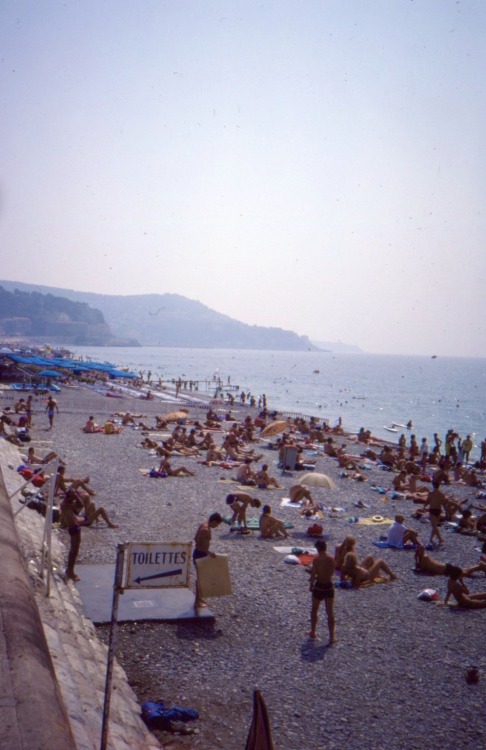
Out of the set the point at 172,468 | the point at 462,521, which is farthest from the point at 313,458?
the point at 462,521

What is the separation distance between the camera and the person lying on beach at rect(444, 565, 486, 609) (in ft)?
31.5

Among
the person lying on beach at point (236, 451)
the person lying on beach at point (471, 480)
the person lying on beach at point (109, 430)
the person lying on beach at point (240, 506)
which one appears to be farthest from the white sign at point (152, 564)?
the person lying on beach at point (109, 430)

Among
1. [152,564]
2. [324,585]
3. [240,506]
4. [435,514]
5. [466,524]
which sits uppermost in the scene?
[152,564]

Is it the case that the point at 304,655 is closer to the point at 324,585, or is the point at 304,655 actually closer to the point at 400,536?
the point at 324,585

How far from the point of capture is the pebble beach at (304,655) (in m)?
6.12

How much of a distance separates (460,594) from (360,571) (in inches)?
62.7

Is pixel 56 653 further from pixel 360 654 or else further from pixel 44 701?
pixel 360 654

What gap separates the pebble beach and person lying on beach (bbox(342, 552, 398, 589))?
0.19 m

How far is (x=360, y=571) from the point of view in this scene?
10.4m

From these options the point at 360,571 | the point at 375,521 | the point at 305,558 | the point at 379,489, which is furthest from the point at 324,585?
the point at 379,489

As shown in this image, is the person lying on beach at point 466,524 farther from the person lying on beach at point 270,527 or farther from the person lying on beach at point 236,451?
the person lying on beach at point 236,451

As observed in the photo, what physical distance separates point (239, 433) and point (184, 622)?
20718 mm

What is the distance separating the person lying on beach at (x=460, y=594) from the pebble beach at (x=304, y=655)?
0.50ft

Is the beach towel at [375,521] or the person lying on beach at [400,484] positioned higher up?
the person lying on beach at [400,484]
